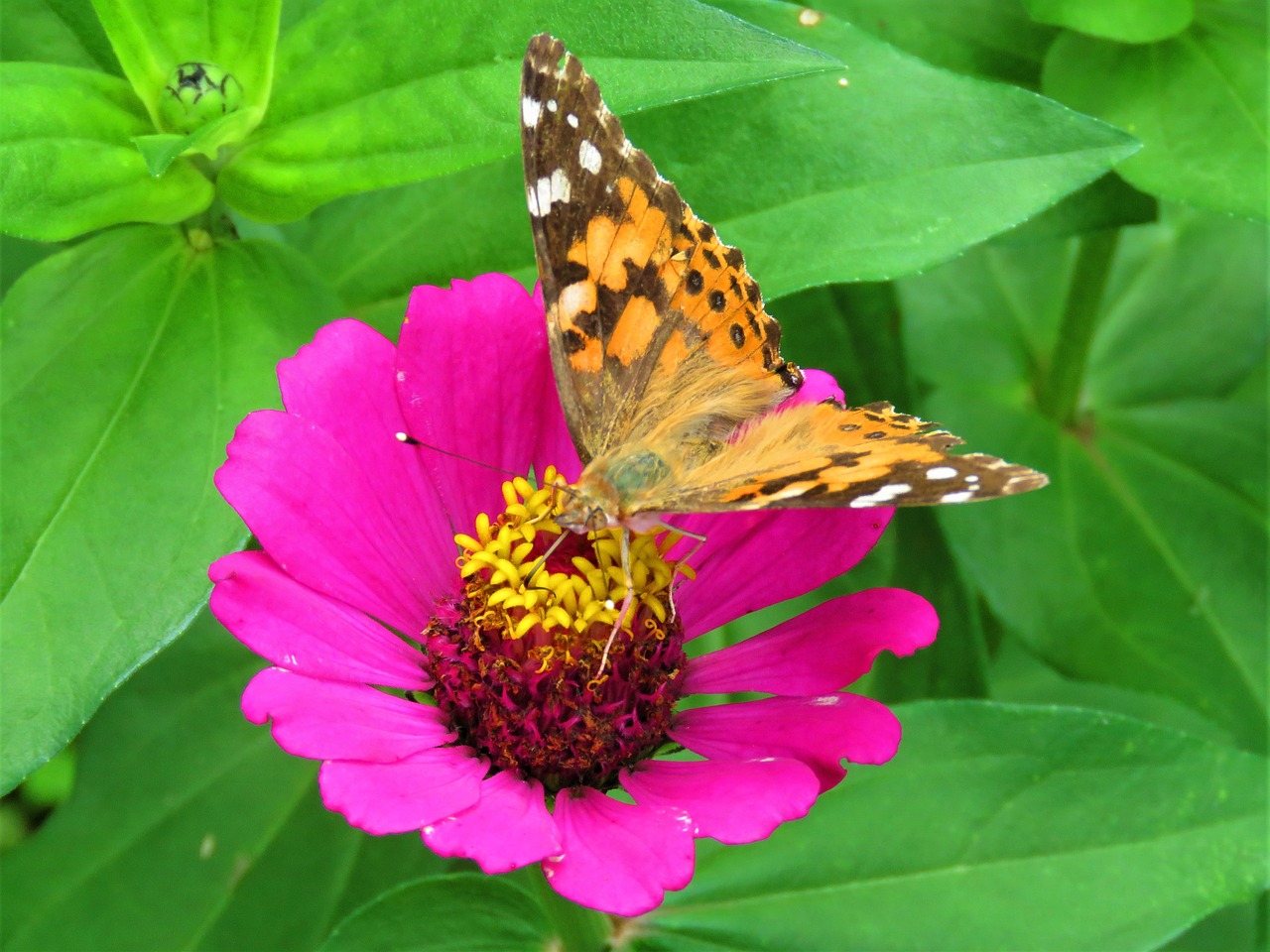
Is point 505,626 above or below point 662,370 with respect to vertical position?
below

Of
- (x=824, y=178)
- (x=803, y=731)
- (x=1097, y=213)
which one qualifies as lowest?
(x=803, y=731)

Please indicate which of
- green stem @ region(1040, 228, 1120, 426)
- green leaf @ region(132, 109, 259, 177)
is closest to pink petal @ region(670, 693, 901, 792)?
green leaf @ region(132, 109, 259, 177)

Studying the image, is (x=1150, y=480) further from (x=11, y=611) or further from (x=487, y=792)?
(x=11, y=611)

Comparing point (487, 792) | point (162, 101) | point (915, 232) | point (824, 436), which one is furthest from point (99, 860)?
point (915, 232)

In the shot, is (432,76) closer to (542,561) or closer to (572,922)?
(542,561)

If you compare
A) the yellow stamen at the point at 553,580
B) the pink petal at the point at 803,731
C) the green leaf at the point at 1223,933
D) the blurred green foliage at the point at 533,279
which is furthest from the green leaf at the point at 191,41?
the green leaf at the point at 1223,933

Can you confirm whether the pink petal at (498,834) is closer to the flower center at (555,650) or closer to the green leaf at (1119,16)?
the flower center at (555,650)

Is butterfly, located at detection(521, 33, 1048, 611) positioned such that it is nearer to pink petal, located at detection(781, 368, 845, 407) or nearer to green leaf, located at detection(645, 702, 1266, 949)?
pink petal, located at detection(781, 368, 845, 407)

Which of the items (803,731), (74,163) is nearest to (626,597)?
(803,731)
